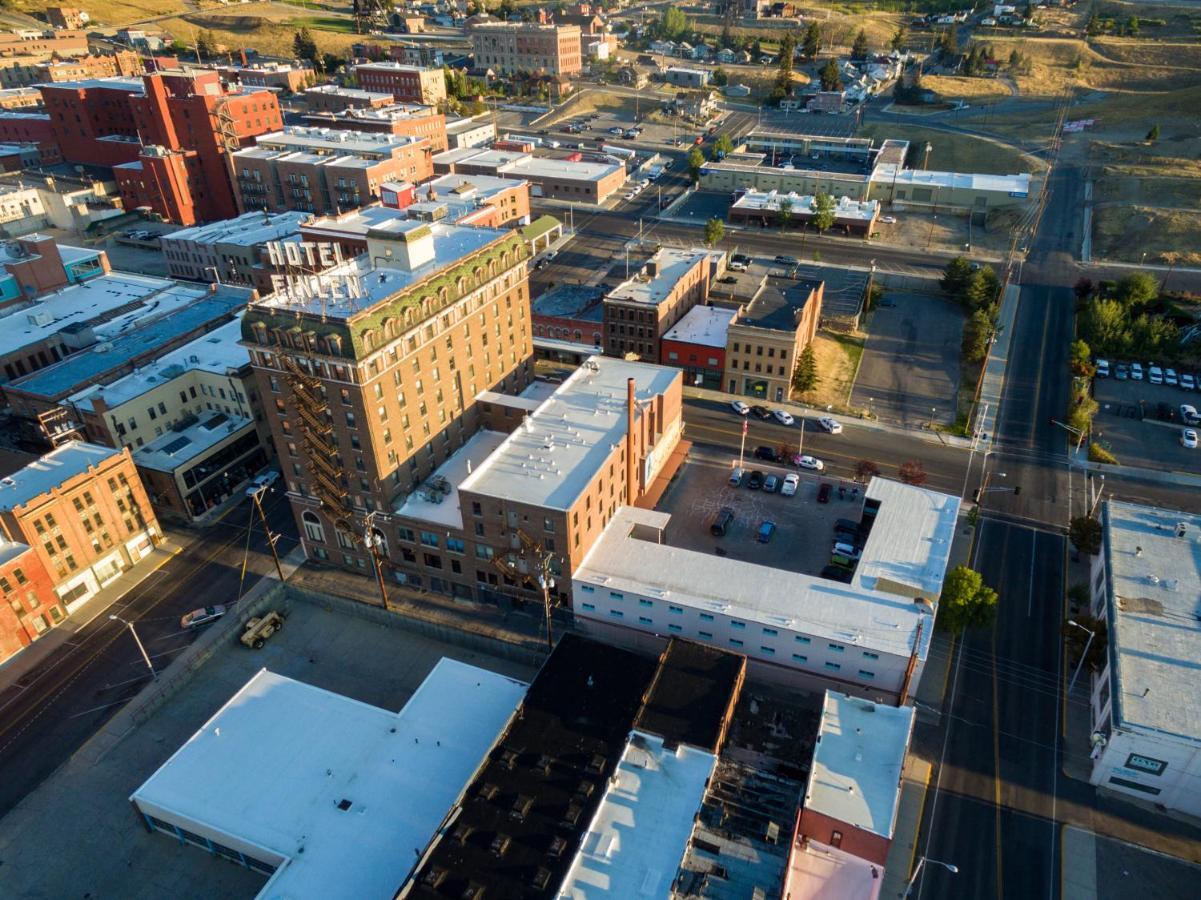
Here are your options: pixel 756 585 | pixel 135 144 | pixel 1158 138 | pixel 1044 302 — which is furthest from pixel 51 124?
pixel 1158 138

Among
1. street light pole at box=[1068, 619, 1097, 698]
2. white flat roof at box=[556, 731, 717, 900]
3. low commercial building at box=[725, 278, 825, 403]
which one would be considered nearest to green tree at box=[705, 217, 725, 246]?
low commercial building at box=[725, 278, 825, 403]

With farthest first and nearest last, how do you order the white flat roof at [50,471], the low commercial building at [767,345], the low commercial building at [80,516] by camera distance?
the low commercial building at [767,345]
the white flat roof at [50,471]
the low commercial building at [80,516]

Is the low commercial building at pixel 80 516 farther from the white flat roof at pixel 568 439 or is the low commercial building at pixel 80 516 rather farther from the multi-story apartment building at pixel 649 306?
the multi-story apartment building at pixel 649 306

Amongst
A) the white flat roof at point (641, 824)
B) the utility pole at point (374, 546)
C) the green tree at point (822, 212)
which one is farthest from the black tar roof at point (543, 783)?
the green tree at point (822, 212)

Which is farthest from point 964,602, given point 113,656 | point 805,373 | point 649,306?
point 113,656

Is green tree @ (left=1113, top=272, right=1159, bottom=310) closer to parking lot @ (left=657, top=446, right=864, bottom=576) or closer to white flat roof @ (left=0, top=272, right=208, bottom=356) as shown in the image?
parking lot @ (left=657, top=446, right=864, bottom=576)

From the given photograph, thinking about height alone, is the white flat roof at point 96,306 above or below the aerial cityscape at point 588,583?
above

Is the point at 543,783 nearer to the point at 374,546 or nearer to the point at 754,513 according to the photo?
the point at 374,546
